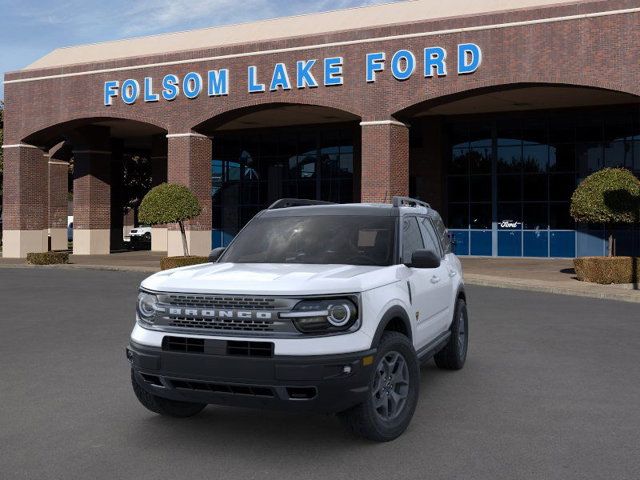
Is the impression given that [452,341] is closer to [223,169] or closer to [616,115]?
[616,115]

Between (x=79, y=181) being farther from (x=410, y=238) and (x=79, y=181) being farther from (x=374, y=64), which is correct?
(x=410, y=238)

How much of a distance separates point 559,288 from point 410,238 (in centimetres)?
1322

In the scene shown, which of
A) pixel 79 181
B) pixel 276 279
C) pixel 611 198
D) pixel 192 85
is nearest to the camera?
pixel 276 279

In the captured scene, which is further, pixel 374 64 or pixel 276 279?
pixel 374 64

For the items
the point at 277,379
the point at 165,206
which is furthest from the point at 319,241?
the point at 165,206

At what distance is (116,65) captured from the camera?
35062mm

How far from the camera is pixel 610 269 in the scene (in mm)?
20688

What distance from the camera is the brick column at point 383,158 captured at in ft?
93.7

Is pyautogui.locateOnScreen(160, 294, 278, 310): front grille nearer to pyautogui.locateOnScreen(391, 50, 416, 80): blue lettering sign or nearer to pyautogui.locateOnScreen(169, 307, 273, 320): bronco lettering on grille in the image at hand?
pyautogui.locateOnScreen(169, 307, 273, 320): bronco lettering on grille

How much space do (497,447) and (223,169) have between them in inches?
1524

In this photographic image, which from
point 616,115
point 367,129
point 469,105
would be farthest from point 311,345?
point 616,115

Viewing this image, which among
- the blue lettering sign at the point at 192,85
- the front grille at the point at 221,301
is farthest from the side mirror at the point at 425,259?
the blue lettering sign at the point at 192,85

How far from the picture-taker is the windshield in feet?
21.8

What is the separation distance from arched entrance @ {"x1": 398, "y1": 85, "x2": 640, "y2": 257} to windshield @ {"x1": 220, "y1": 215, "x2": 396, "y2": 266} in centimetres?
2526
